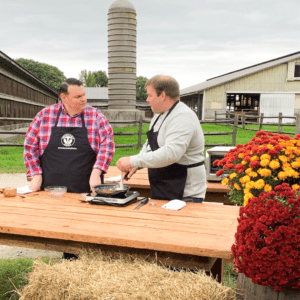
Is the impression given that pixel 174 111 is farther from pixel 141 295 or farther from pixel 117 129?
pixel 117 129

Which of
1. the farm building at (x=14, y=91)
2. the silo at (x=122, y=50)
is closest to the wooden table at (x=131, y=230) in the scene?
the farm building at (x=14, y=91)

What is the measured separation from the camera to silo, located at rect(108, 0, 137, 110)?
20.9m

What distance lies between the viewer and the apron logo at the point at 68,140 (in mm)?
3693

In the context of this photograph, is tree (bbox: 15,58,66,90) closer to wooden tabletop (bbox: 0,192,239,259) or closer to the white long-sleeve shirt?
the white long-sleeve shirt

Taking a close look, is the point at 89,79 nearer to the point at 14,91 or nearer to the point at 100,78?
the point at 100,78

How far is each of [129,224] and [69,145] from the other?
1.42m

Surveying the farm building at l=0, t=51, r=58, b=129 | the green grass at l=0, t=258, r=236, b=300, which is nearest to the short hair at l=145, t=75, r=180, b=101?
the green grass at l=0, t=258, r=236, b=300

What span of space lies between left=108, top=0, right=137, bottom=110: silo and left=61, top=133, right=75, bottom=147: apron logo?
1804 centimetres

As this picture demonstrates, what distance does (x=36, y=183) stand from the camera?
3748 millimetres

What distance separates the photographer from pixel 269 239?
1846 millimetres

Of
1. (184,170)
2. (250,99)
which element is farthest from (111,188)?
(250,99)

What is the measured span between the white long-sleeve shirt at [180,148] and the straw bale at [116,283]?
1142 millimetres

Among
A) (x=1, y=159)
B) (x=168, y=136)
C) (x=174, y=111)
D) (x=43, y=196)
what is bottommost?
(x=1, y=159)

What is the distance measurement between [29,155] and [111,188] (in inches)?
40.8
